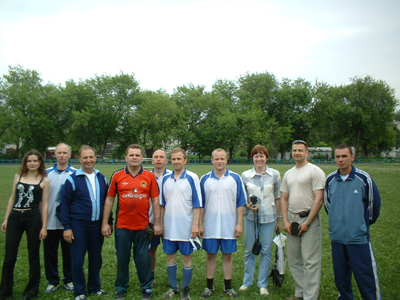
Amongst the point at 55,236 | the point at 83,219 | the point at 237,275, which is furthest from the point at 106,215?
the point at 237,275

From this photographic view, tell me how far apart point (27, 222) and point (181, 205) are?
216cm

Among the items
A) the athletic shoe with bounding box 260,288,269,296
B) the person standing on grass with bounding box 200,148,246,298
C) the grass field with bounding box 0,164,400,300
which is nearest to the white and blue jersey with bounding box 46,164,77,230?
the grass field with bounding box 0,164,400,300

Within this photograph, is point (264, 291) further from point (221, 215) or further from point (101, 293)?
point (101, 293)

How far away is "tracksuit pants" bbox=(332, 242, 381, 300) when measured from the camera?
368cm

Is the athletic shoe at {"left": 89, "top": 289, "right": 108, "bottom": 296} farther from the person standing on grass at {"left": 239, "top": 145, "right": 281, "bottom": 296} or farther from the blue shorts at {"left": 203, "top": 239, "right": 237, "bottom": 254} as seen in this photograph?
the person standing on grass at {"left": 239, "top": 145, "right": 281, "bottom": 296}

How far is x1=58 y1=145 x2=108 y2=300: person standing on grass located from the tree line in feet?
150

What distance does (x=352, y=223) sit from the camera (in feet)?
12.4

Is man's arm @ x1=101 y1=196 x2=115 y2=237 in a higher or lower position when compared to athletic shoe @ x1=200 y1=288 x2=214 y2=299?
higher

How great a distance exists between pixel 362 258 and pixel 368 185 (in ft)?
2.94

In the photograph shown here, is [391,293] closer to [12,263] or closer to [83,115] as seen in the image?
[12,263]

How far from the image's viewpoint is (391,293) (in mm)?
4555

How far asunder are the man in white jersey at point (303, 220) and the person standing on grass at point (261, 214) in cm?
30

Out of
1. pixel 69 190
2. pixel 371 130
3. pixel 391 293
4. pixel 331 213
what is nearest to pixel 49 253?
pixel 69 190

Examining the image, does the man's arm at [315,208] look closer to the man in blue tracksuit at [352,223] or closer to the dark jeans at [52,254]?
the man in blue tracksuit at [352,223]
